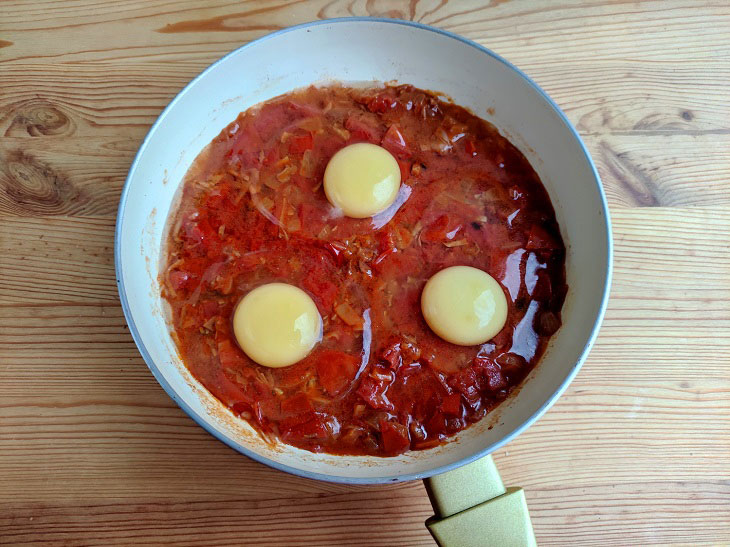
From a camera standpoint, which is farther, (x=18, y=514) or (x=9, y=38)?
(x=9, y=38)

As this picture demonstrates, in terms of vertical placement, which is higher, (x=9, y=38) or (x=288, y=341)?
(x=9, y=38)

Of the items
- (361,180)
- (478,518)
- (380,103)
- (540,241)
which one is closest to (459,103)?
(380,103)

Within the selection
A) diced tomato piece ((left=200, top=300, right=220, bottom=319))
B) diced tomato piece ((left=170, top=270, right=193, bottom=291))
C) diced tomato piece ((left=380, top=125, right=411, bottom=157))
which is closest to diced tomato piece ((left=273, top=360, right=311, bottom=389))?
diced tomato piece ((left=200, top=300, right=220, bottom=319))

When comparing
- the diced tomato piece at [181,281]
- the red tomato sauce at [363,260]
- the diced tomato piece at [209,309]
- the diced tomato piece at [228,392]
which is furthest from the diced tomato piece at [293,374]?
the diced tomato piece at [181,281]

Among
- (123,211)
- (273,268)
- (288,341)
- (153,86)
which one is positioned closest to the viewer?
(123,211)

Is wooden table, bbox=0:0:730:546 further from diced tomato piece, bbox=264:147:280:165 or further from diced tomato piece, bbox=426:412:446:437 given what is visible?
diced tomato piece, bbox=264:147:280:165

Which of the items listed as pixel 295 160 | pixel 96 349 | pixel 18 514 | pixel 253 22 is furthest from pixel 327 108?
pixel 18 514

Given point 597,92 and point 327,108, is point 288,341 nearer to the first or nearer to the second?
point 327,108
